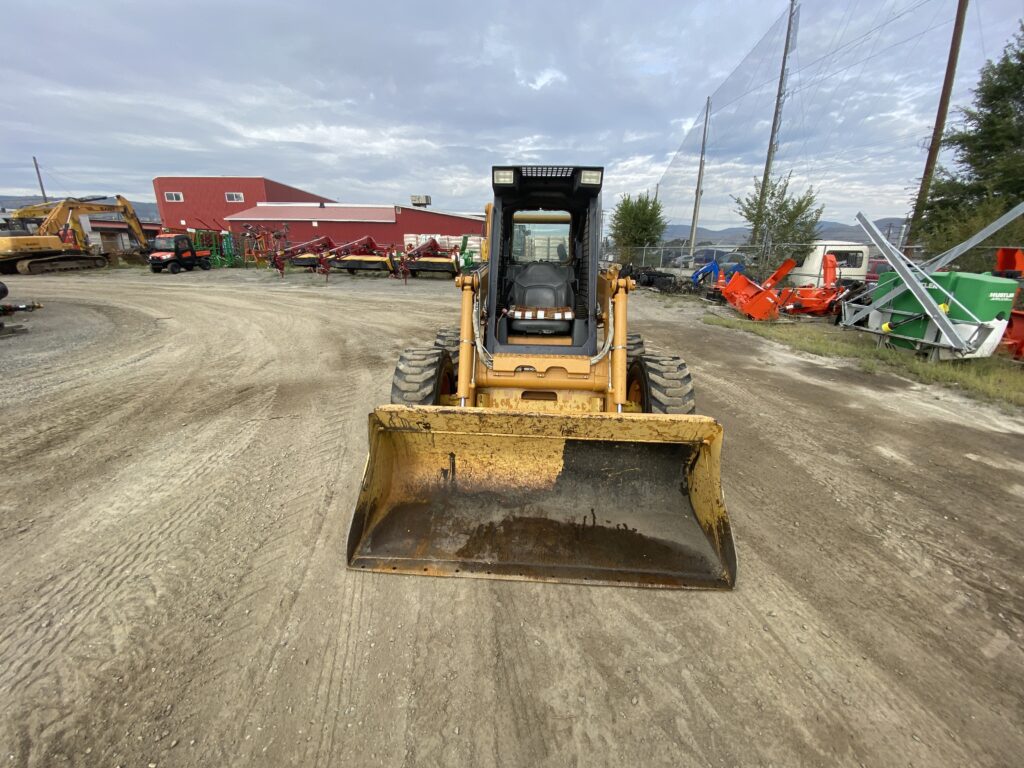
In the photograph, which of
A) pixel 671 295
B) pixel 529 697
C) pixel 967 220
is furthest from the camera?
pixel 671 295

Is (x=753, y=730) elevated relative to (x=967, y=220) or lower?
lower

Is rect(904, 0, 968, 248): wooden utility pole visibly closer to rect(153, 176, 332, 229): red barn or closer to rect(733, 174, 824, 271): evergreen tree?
rect(733, 174, 824, 271): evergreen tree

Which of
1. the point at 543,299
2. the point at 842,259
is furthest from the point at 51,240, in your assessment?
the point at 842,259

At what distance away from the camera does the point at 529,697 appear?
2070 millimetres

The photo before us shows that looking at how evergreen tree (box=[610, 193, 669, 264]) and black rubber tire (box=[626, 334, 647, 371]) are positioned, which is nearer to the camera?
black rubber tire (box=[626, 334, 647, 371])

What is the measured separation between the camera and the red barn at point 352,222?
37781mm

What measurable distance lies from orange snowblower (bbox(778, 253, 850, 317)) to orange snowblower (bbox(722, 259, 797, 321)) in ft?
2.57

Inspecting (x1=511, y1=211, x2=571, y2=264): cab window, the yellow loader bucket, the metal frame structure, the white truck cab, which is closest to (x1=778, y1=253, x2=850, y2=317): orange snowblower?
the white truck cab

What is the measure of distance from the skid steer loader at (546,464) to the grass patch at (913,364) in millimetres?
5574

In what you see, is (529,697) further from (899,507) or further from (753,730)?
(899,507)

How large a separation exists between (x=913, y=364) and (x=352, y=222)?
37936 millimetres

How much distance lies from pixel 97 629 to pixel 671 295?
63.2 feet

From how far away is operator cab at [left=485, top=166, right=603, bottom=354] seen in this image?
4062mm

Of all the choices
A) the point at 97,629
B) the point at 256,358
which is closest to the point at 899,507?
the point at 97,629
